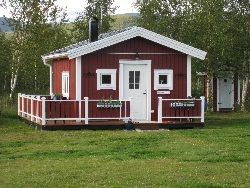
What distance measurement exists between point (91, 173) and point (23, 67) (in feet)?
90.5

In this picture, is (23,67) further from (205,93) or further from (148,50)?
(148,50)

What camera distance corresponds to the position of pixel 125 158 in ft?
49.3

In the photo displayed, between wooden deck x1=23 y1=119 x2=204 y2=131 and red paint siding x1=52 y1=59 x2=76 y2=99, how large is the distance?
81.8 inches

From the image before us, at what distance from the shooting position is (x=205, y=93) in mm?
37906

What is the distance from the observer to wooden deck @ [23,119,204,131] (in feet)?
75.6

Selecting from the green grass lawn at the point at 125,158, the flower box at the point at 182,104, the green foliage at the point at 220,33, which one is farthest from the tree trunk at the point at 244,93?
the green grass lawn at the point at 125,158

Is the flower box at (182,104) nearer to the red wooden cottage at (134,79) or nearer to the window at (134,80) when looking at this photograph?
the red wooden cottage at (134,79)

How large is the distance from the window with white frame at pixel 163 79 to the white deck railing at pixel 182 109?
3.16 ft

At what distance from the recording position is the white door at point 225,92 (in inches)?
1441

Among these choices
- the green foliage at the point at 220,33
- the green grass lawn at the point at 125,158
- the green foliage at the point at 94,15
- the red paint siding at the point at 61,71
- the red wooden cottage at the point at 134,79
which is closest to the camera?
the green grass lawn at the point at 125,158

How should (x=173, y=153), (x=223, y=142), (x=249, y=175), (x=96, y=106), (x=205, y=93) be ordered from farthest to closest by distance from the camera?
(x=205, y=93)
(x=96, y=106)
(x=223, y=142)
(x=173, y=153)
(x=249, y=175)

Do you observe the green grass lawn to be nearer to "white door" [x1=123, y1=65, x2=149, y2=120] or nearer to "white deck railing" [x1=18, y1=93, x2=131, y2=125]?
"white deck railing" [x1=18, y1=93, x2=131, y2=125]

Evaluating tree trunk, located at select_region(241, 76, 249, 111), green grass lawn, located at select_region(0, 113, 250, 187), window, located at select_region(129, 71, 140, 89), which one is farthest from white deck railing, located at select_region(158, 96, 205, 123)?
tree trunk, located at select_region(241, 76, 249, 111)

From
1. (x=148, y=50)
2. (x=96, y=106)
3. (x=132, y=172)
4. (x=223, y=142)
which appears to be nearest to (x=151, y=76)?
(x=148, y=50)
